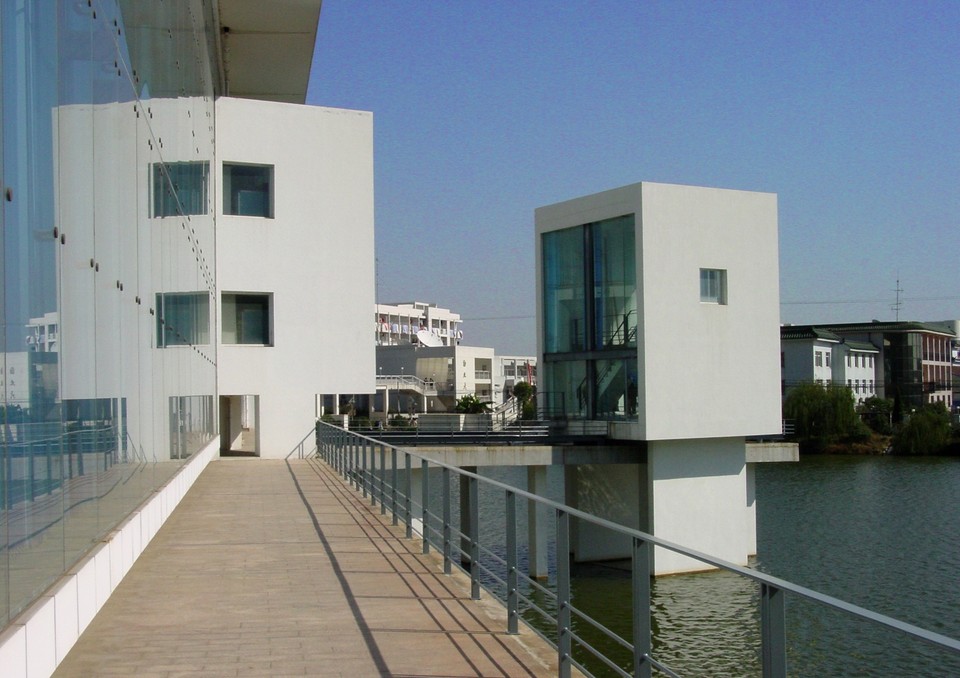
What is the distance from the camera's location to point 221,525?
1258 centimetres

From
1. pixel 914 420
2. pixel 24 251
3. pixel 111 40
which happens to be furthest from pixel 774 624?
pixel 914 420

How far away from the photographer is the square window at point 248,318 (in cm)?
3069

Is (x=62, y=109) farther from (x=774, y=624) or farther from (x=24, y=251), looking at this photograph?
(x=774, y=624)

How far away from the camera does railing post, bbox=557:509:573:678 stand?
18.9 ft

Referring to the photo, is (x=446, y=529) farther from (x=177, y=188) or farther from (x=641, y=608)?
(x=177, y=188)

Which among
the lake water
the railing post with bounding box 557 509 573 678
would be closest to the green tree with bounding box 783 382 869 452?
the lake water

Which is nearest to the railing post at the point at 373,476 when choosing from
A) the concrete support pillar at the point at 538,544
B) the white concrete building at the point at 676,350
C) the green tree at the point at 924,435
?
the concrete support pillar at the point at 538,544

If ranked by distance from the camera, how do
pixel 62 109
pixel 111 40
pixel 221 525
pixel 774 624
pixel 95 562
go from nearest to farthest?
pixel 774 624 → pixel 62 109 → pixel 95 562 → pixel 111 40 → pixel 221 525

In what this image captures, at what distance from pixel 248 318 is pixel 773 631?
28.1 meters

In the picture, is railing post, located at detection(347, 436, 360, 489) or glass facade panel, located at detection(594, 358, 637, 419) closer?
railing post, located at detection(347, 436, 360, 489)

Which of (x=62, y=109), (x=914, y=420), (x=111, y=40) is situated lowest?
(x=914, y=420)

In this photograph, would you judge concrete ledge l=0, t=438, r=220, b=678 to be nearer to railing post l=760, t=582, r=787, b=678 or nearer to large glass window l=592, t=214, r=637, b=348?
railing post l=760, t=582, r=787, b=678

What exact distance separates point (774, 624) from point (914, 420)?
72.1 metres

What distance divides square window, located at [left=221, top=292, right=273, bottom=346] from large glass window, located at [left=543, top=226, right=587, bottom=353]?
8.49 metres
